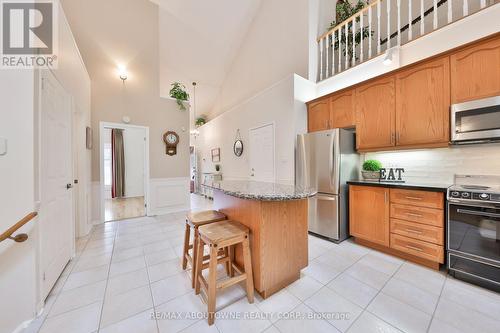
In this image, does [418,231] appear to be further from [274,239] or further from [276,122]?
[276,122]

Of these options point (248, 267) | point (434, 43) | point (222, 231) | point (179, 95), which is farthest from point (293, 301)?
point (179, 95)

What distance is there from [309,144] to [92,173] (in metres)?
4.16

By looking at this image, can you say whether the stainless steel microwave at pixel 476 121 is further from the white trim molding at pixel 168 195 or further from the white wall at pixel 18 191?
the white trim molding at pixel 168 195

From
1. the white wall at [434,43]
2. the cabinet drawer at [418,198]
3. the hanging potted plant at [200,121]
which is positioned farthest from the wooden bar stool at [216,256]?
the hanging potted plant at [200,121]

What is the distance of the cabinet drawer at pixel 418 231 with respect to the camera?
196 cm

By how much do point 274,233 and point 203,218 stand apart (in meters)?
0.76

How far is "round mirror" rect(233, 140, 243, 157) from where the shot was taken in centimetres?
496

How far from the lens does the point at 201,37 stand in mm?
5164

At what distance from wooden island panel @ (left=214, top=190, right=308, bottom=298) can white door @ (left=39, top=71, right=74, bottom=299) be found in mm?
1681

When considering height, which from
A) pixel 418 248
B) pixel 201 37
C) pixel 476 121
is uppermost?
pixel 201 37

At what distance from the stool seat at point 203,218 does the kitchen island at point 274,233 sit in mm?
215

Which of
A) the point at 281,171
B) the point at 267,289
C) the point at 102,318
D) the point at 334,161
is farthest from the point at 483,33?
the point at 102,318

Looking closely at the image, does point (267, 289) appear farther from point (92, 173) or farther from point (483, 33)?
point (92, 173)

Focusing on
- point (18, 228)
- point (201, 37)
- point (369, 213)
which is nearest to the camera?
point (18, 228)
